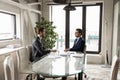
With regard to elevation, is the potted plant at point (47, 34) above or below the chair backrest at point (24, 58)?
above

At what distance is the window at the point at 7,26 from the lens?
12.2 feet

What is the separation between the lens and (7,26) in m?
4.04

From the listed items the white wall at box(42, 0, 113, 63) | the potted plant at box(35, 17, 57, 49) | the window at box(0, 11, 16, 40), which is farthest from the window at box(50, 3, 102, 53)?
the window at box(0, 11, 16, 40)

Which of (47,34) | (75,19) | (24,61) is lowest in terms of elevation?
(24,61)

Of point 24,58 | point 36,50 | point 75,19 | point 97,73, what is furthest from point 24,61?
point 75,19

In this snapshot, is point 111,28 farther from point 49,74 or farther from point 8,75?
Answer: point 8,75

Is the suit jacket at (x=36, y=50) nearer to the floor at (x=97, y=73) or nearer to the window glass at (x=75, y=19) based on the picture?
the floor at (x=97, y=73)

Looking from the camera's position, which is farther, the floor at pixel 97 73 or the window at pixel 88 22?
the window at pixel 88 22

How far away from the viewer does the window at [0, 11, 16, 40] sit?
3730 millimetres

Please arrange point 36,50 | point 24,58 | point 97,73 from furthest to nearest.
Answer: point 97,73 → point 36,50 → point 24,58

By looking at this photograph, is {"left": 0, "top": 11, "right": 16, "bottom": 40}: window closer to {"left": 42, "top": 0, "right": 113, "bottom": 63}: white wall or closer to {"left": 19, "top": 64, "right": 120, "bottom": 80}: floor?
{"left": 19, "top": 64, "right": 120, "bottom": 80}: floor

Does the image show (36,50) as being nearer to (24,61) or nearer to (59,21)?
(24,61)

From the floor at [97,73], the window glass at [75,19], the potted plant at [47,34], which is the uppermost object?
the window glass at [75,19]

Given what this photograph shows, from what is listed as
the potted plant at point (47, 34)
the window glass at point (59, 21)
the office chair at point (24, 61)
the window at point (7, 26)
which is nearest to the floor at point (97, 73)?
the office chair at point (24, 61)
